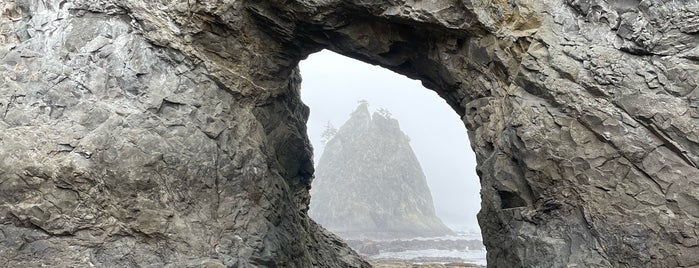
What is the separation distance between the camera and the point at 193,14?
1130cm

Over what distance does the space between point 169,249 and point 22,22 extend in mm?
5855

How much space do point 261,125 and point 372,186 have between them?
6726 cm

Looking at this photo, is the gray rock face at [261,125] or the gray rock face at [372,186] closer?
the gray rock face at [261,125]

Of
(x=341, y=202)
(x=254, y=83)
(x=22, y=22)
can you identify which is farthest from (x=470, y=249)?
(x=22, y=22)

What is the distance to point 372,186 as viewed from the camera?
79.4 meters

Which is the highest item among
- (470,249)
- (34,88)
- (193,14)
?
(193,14)

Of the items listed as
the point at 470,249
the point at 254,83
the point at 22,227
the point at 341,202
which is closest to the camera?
the point at 22,227

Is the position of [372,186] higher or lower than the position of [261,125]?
higher

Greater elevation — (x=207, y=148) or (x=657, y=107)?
(x=657, y=107)

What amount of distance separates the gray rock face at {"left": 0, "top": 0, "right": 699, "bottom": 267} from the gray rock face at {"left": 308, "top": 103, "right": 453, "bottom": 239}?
5387cm

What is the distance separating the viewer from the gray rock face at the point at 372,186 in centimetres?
7250

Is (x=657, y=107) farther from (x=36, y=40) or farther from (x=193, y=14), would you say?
(x=36, y=40)

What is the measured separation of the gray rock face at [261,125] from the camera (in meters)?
8.61

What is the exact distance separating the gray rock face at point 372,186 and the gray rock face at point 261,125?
53.9 meters
